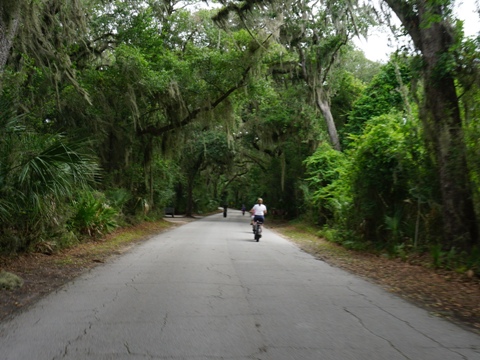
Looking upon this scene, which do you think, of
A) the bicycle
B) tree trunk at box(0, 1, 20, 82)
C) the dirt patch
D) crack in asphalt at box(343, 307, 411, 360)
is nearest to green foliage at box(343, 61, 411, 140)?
the bicycle

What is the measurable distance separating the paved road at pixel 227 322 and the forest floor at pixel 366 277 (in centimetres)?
35

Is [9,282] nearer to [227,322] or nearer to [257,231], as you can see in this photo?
[227,322]

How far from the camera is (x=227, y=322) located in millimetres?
5180

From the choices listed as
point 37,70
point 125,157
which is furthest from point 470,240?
point 125,157

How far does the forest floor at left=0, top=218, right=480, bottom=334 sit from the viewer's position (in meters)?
6.07

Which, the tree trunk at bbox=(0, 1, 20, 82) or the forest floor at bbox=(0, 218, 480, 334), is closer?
the forest floor at bbox=(0, 218, 480, 334)

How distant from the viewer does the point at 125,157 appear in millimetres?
19453

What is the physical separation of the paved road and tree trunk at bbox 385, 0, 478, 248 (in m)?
2.86

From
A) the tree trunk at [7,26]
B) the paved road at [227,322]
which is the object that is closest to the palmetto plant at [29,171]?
the tree trunk at [7,26]

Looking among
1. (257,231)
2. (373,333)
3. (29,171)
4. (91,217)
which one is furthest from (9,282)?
(257,231)

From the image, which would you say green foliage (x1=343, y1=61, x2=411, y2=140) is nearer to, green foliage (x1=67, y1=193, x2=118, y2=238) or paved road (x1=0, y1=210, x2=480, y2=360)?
green foliage (x1=67, y1=193, x2=118, y2=238)

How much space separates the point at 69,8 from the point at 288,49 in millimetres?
10341

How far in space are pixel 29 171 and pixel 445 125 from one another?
8951mm

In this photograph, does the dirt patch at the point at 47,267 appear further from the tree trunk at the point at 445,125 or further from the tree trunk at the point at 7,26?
the tree trunk at the point at 445,125
